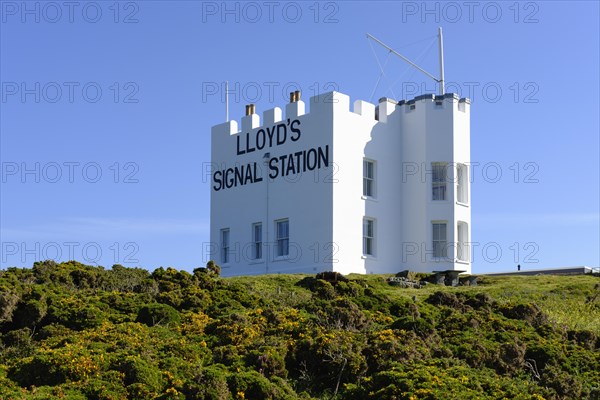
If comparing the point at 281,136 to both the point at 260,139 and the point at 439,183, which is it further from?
the point at 439,183

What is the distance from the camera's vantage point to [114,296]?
20359 mm

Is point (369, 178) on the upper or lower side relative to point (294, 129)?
lower

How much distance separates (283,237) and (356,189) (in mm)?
3404

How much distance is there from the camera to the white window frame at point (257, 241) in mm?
36469

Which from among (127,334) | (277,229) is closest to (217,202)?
(277,229)

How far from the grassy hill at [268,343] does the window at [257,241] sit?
12508 millimetres

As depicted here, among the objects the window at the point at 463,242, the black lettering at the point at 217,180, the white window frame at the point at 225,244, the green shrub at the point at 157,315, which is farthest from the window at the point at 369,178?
the green shrub at the point at 157,315

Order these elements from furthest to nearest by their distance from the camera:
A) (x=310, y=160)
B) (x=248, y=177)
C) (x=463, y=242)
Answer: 1. (x=248, y=177)
2. (x=463, y=242)
3. (x=310, y=160)

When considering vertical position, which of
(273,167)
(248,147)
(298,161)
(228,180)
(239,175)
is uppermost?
(248,147)

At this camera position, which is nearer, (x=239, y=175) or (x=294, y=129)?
(x=294, y=129)

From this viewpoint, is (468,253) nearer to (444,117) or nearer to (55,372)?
(444,117)

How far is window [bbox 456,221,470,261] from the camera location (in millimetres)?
35781

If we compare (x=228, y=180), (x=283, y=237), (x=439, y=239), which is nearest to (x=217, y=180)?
(x=228, y=180)

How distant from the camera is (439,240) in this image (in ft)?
116
